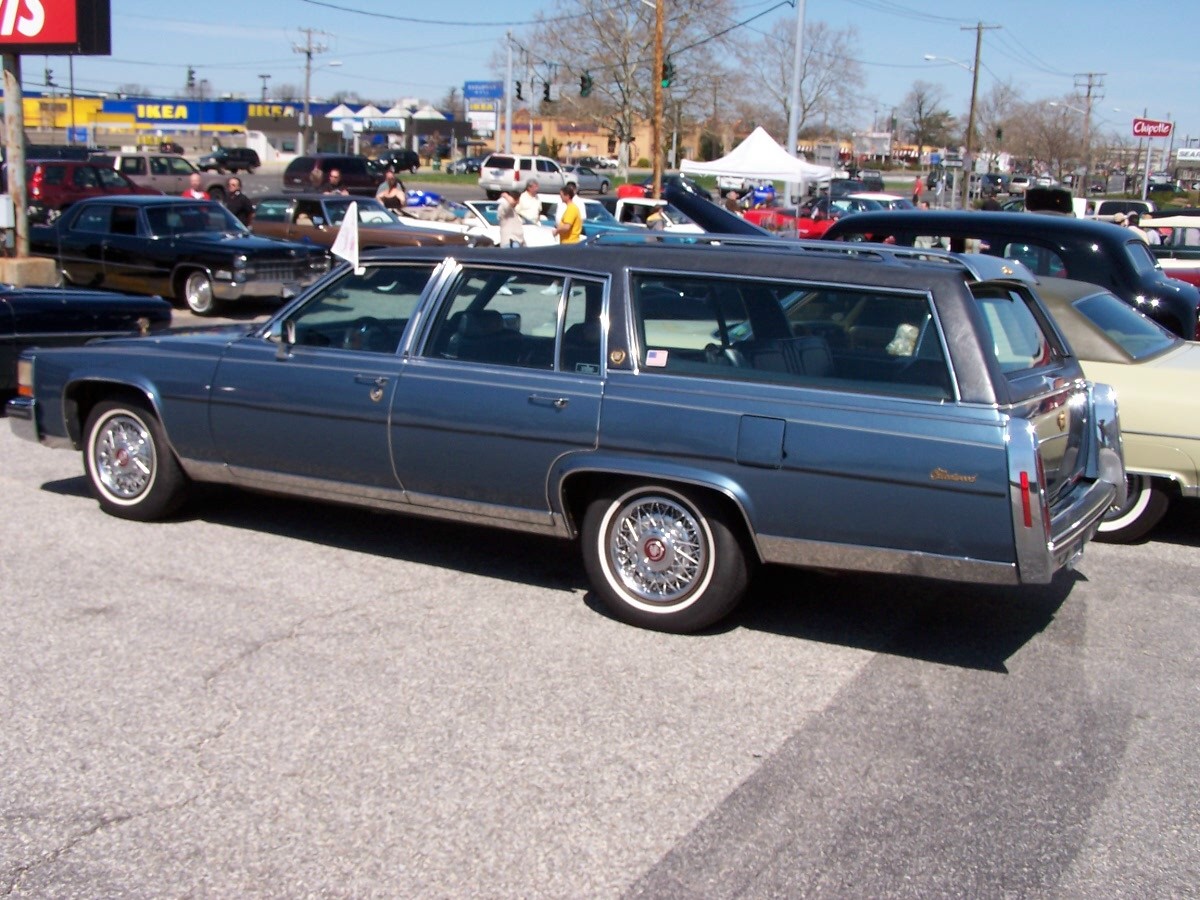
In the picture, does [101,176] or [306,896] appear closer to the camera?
[306,896]

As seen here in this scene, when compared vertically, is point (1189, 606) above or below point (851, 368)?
below

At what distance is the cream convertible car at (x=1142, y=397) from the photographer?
22.0 feet

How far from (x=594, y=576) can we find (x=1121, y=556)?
3209 mm

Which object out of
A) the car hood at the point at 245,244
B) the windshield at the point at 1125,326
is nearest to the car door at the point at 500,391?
the windshield at the point at 1125,326

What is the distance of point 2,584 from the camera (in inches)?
228

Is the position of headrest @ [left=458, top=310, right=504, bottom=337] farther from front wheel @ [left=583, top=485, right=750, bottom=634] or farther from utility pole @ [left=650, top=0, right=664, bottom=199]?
utility pole @ [left=650, top=0, right=664, bottom=199]

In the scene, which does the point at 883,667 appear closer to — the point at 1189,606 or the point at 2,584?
the point at 1189,606

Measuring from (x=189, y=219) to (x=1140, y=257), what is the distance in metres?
11.6

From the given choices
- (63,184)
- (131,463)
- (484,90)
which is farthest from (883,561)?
(484,90)

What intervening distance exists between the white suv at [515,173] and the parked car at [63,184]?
64.0 ft

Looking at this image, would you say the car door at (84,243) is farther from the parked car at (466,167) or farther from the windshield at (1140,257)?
the parked car at (466,167)

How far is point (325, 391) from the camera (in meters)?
6.02

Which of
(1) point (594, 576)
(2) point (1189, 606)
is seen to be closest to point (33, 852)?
(1) point (594, 576)

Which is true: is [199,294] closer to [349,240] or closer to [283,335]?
[349,240]
